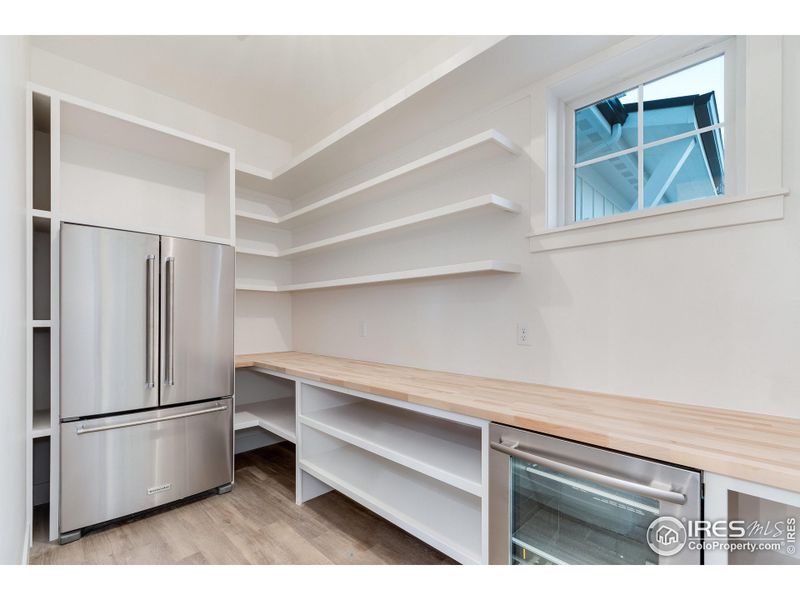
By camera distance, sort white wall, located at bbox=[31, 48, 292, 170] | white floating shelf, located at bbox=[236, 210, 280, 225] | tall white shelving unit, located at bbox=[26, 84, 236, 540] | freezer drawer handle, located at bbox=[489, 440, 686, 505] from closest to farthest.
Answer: freezer drawer handle, located at bbox=[489, 440, 686, 505], tall white shelving unit, located at bbox=[26, 84, 236, 540], white wall, located at bbox=[31, 48, 292, 170], white floating shelf, located at bbox=[236, 210, 280, 225]

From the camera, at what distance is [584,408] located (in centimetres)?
145

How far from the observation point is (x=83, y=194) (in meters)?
2.58

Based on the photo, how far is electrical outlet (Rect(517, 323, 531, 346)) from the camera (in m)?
2.01

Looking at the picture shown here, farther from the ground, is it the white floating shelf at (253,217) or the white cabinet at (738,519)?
the white floating shelf at (253,217)

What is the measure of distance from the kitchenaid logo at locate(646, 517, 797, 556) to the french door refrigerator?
92.9 inches

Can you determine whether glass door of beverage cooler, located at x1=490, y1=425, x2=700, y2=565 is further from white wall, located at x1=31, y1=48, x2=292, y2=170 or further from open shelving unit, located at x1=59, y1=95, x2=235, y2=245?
white wall, located at x1=31, y1=48, x2=292, y2=170

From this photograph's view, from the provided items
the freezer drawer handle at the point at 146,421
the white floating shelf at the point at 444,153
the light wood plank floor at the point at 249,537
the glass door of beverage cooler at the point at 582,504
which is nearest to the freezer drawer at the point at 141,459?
the freezer drawer handle at the point at 146,421

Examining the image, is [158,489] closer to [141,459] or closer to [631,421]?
[141,459]

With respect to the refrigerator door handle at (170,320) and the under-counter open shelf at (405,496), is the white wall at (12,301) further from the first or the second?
the under-counter open shelf at (405,496)

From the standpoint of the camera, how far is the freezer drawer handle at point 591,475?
3.28 ft

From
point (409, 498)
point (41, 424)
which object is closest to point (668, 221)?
point (409, 498)

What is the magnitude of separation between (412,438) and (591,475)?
1012 mm

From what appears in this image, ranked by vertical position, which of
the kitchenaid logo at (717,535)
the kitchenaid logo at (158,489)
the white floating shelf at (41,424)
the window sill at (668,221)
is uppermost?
the window sill at (668,221)

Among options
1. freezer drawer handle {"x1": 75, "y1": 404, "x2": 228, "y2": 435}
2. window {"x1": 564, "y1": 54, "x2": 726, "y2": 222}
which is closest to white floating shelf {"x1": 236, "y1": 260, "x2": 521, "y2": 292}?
window {"x1": 564, "y1": 54, "x2": 726, "y2": 222}
